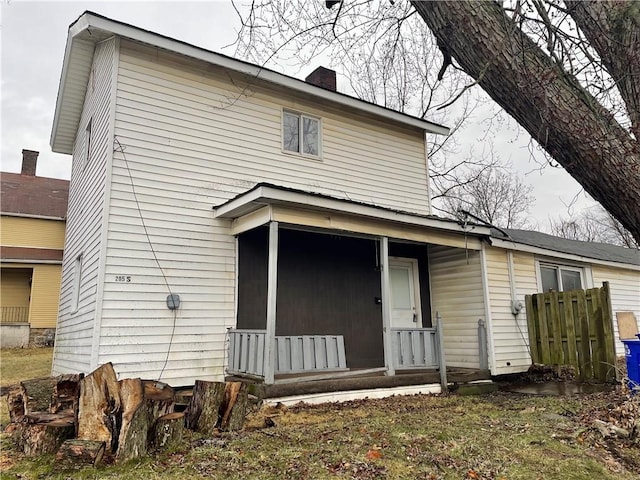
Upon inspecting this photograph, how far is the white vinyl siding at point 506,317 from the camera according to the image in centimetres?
912

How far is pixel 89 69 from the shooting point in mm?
9453

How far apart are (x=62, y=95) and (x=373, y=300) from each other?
8061 mm

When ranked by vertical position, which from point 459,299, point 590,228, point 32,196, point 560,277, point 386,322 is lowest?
point 386,322

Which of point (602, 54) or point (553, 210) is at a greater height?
point (553, 210)

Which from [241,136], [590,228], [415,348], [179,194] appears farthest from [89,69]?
[590,228]

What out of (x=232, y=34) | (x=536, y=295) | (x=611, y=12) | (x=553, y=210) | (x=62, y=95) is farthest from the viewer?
(x=553, y=210)

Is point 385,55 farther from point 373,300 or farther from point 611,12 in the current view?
point 373,300

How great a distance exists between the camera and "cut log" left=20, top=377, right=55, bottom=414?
5.72 m

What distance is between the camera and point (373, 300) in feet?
31.5

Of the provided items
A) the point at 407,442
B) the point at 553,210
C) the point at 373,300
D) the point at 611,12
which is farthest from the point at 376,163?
the point at 553,210

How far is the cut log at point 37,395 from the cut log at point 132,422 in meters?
1.88

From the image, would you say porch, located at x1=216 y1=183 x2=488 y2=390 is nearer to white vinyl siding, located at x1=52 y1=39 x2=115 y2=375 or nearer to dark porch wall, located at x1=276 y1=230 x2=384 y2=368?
dark porch wall, located at x1=276 y1=230 x2=384 y2=368

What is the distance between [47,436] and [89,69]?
742 cm

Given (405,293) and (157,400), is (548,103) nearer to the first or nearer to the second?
(157,400)
